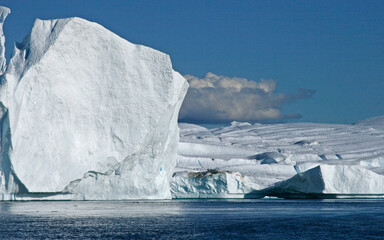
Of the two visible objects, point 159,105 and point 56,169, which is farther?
point 159,105

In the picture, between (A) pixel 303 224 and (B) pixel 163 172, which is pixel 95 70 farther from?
(A) pixel 303 224

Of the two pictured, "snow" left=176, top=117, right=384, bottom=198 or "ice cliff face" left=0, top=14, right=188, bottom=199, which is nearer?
"ice cliff face" left=0, top=14, right=188, bottom=199

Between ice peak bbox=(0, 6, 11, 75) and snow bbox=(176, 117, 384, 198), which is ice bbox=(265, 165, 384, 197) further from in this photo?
ice peak bbox=(0, 6, 11, 75)

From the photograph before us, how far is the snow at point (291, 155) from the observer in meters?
37.1

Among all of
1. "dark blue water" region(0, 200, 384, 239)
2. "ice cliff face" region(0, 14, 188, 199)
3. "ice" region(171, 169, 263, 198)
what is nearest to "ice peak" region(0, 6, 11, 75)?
"ice cliff face" region(0, 14, 188, 199)

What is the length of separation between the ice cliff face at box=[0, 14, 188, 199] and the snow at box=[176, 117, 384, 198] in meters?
9.29

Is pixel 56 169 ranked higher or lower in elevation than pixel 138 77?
lower

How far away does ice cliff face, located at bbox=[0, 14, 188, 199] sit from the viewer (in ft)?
88.1

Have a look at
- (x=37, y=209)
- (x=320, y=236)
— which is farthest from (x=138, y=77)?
(x=320, y=236)

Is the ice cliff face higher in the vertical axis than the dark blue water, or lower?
higher

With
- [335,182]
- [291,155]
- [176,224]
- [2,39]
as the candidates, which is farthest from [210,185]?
[291,155]

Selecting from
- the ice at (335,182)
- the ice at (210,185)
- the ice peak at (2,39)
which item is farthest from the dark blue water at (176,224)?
the ice at (210,185)

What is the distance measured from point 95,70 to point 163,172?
629cm

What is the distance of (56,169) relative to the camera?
27391 mm
